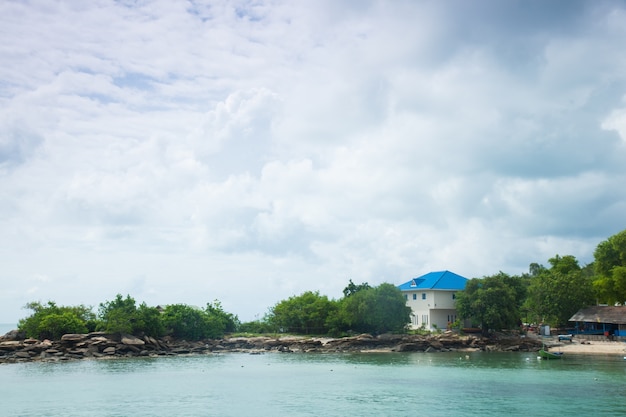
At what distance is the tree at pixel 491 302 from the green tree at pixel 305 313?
2100cm

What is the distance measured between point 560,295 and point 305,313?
3632 centimetres

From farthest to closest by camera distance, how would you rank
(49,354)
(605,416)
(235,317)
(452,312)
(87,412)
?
(235,317) < (452,312) < (49,354) < (87,412) < (605,416)

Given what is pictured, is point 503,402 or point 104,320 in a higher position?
point 104,320

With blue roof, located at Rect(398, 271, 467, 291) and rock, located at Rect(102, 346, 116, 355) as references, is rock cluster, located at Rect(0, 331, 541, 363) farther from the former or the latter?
blue roof, located at Rect(398, 271, 467, 291)

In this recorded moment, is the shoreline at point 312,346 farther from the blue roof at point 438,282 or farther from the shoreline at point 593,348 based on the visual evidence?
the blue roof at point 438,282

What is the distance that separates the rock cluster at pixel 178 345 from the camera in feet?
229

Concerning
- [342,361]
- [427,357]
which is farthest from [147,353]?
[427,357]

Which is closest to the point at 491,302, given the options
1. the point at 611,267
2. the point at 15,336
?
the point at 611,267

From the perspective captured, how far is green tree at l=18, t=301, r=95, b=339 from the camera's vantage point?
244ft

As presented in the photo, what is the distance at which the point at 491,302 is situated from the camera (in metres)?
72.8

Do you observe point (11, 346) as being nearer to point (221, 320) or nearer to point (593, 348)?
point (221, 320)

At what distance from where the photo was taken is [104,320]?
79.8 meters

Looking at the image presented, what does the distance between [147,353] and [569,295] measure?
2174 inches

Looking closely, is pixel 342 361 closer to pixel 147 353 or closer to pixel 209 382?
pixel 209 382
